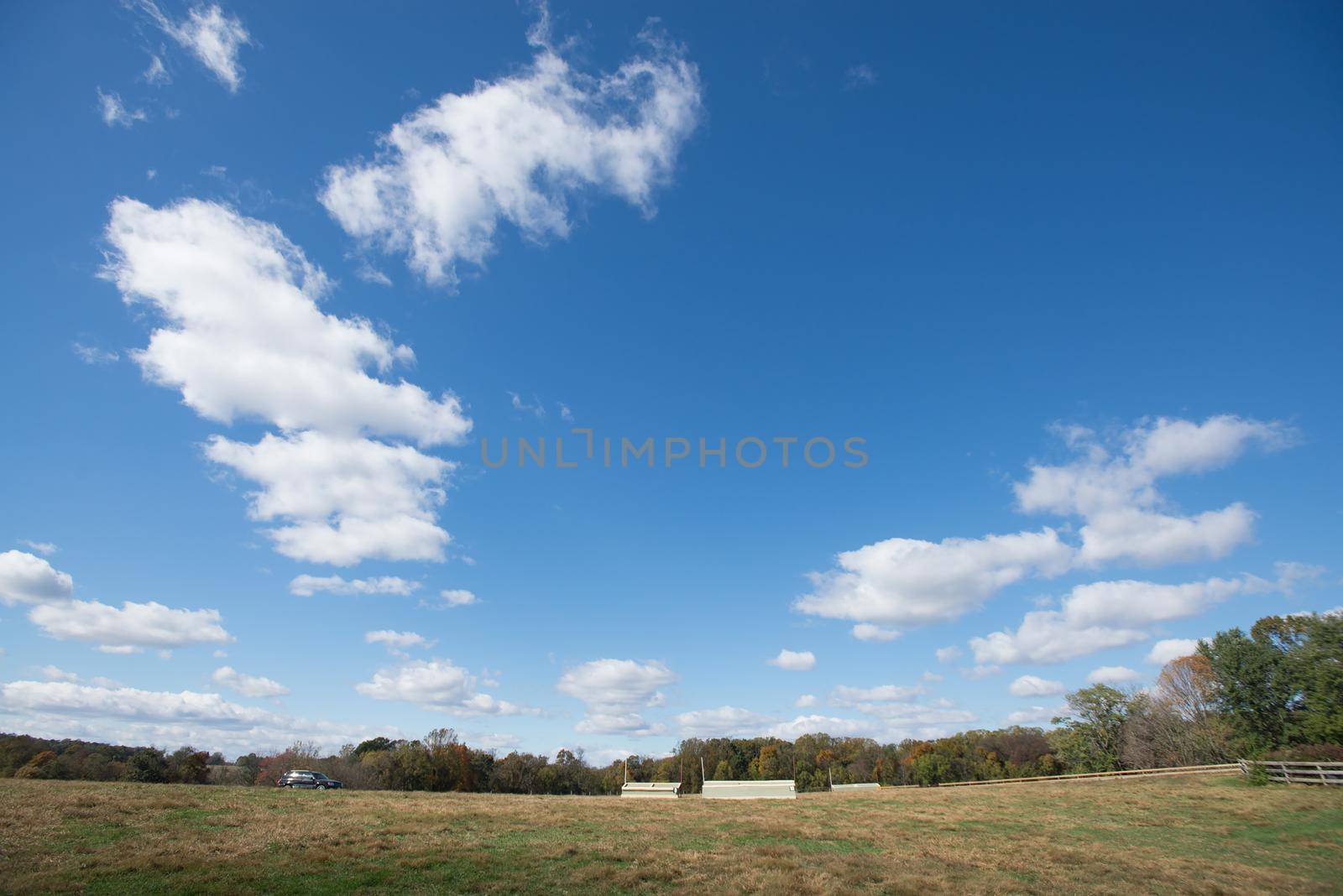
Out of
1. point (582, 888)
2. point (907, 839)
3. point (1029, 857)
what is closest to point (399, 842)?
point (582, 888)

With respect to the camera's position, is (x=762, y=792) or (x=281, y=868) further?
(x=762, y=792)

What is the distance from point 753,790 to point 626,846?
3256 centimetres

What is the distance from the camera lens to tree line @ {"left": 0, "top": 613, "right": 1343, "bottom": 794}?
149 ft

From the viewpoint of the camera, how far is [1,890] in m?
12.5

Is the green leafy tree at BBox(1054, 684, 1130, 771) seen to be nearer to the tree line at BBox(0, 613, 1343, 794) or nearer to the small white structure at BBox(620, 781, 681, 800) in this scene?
the tree line at BBox(0, 613, 1343, 794)

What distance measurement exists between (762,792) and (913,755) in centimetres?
9074

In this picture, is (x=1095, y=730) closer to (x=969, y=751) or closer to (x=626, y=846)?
(x=969, y=751)

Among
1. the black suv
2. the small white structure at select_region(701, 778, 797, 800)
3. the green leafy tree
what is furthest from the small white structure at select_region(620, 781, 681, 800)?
the green leafy tree

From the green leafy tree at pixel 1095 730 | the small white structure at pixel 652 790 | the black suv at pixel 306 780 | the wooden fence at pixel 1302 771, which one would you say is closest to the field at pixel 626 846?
the wooden fence at pixel 1302 771

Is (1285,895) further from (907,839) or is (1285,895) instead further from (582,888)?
(582,888)

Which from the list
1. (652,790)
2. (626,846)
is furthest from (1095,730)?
(626,846)

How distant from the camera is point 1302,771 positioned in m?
37.9

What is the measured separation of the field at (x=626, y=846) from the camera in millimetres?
15461

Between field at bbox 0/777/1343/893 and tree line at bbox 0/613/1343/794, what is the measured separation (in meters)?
17.1
